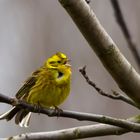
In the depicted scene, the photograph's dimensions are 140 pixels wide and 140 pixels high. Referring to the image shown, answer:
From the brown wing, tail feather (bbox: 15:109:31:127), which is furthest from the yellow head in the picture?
tail feather (bbox: 15:109:31:127)

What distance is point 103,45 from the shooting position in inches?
97.1

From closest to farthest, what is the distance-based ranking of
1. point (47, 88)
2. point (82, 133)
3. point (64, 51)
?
point (82, 133) → point (47, 88) → point (64, 51)

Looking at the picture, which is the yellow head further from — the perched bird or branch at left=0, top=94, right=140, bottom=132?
branch at left=0, top=94, right=140, bottom=132

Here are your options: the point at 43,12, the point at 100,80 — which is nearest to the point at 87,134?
the point at 100,80

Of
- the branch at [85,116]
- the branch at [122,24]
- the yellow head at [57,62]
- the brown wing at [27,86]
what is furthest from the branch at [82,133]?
the yellow head at [57,62]

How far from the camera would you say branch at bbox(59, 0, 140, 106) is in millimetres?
2311

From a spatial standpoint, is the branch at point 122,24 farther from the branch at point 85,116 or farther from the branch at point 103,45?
the branch at point 85,116

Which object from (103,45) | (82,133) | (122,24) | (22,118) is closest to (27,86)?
(22,118)

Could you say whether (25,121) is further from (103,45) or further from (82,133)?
(103,45)

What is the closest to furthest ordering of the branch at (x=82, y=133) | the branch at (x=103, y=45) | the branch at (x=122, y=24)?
the branch at (x=122, y=24), the branch at (x=103, y=45), the branch at (x=82, y=133)

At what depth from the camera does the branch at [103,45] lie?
2311 millimetres

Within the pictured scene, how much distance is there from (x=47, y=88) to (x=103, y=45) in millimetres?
1305

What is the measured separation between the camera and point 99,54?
8.11 ft

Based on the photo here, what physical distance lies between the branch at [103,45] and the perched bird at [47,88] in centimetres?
96
